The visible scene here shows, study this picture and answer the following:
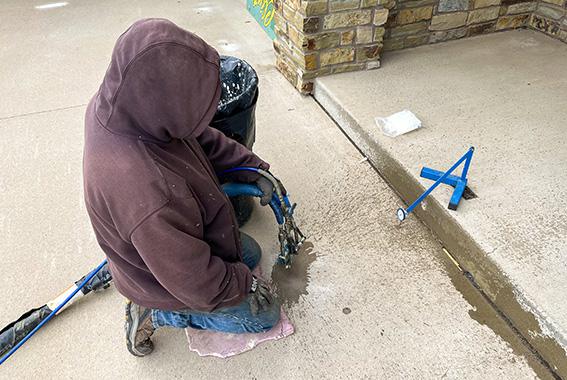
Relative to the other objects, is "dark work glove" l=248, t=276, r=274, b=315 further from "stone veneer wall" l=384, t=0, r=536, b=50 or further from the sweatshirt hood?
"stone veneer wall" l=384, t=0, r=536, b=50

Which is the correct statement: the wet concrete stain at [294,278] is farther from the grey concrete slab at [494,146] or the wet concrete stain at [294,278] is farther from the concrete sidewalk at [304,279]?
the grey concrete slab at [494,146]

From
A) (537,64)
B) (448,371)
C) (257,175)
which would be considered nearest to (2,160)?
(257,175)

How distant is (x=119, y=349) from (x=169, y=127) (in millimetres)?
1036

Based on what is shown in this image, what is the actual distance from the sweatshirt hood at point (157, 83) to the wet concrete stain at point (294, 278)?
0.98 meters

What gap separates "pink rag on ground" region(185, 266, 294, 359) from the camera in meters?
1.63

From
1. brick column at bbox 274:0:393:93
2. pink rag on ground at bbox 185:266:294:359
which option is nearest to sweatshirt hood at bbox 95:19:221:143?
pink rag on ground at bbox 185:266:294:359

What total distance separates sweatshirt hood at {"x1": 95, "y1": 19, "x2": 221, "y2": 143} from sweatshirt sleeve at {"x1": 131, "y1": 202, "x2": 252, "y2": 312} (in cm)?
23

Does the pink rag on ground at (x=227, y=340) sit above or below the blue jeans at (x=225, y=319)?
below

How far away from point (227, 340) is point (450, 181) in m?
1.24

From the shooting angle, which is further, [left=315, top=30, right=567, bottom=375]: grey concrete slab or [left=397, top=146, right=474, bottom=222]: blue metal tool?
[left=397, top=146, right=474, bottom=222]: blue metal tool

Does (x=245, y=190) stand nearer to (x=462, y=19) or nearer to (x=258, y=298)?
(x=258, y=298)

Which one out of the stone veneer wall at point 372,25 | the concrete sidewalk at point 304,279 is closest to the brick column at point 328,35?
the stone veneer wall at point 372,25

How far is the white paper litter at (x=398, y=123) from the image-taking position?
240 cm

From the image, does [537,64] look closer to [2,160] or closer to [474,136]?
[474,136]
